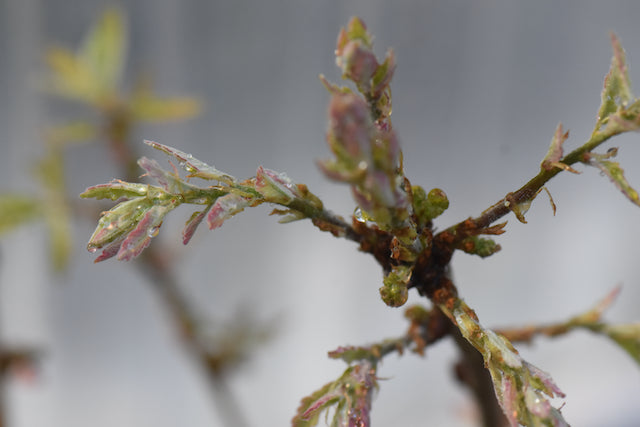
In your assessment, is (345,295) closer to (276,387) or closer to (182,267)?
(276,387)

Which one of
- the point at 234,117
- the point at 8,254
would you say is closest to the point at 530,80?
→ the point at 234,117

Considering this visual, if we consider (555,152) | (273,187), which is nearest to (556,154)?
(555,152)

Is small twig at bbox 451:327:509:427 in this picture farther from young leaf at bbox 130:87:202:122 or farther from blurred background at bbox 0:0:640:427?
blurred background at bbox 0:0:640:427

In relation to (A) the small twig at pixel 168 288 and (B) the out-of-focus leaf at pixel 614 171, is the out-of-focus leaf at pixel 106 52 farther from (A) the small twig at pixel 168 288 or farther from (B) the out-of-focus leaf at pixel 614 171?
(B) the out-of-focus leaf at pixel 614 171

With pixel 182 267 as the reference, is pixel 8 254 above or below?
above

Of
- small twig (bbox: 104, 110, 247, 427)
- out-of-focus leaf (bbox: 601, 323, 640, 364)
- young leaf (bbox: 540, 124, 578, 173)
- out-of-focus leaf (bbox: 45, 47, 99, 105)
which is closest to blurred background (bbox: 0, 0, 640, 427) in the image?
small twig (bbox: 104, 110, 247, 427)
